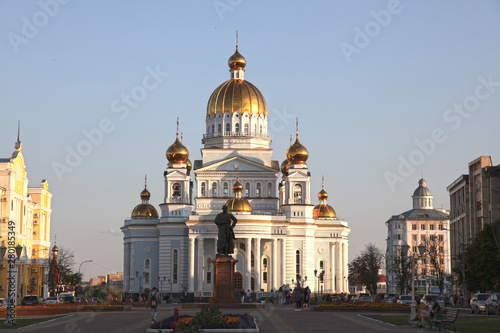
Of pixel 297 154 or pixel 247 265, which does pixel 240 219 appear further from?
pixel 297 154

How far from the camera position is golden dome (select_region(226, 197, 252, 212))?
95.4 meters

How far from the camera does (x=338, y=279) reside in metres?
107

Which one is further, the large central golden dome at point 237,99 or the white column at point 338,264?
the white column at point 338,264

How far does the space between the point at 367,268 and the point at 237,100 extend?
172ft

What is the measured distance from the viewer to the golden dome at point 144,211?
106 metres

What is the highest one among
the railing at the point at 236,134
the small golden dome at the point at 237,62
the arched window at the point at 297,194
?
the small golden dome at the point at 237,62

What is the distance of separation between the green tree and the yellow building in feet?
128

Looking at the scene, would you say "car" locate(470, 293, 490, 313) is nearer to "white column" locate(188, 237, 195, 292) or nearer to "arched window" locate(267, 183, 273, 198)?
"white column" locate(188, 237, 195, 292)


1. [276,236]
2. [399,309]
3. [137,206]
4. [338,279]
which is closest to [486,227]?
[399,309]

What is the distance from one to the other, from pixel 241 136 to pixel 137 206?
15.5 m

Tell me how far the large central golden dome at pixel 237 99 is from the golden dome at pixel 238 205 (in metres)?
12.9

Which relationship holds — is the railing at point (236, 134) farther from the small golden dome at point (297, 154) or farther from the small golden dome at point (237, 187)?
the small golden dome at point (237, 187)

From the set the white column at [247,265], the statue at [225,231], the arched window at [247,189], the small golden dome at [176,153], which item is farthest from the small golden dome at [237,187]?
the statue at [225,231]

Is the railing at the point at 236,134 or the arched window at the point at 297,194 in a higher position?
the railing at the point at 236,134
